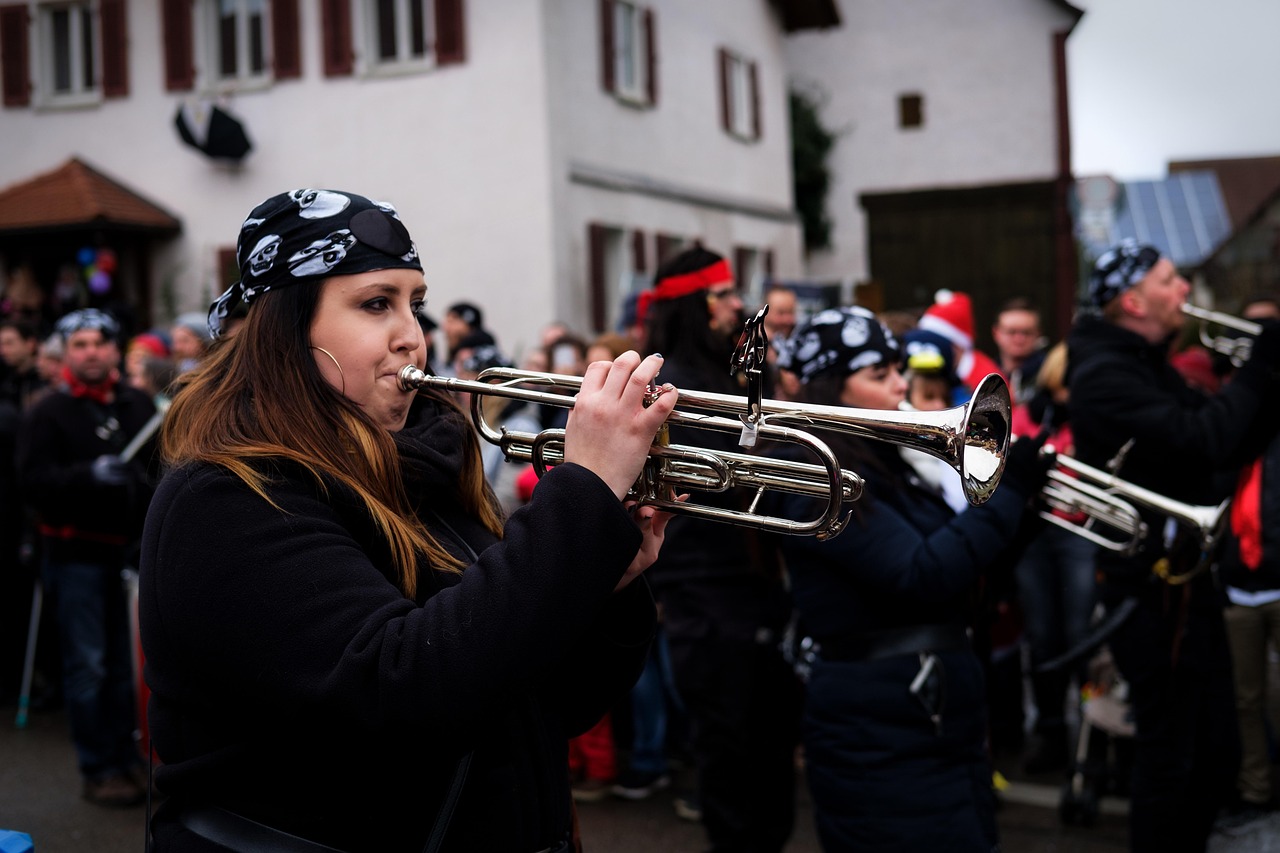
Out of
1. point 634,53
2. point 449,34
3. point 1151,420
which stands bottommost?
point 1151,420

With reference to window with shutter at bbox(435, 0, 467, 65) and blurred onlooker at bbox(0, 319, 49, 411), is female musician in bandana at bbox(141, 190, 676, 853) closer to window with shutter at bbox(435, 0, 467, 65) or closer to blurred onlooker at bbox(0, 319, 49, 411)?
blurred onlooker at bbox(0, 319, 49, 411)

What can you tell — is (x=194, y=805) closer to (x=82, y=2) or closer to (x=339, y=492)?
(x=339, y=492)

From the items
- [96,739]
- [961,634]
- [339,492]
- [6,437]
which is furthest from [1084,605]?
[6,437]

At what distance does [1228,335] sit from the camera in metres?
5.56

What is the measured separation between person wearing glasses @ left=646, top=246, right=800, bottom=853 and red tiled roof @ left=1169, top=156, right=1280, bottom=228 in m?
55.6

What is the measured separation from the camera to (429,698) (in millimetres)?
1652

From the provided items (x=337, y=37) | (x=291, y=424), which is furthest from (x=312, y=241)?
(x=337, y=37)

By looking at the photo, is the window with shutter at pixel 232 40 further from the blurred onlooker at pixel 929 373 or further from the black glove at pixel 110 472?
the blurred onlooker at pixel 929 373

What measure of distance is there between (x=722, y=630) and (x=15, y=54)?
677 inches

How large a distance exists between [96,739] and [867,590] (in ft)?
13.9

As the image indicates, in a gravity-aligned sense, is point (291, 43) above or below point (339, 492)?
above

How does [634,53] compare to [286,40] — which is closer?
[286,40]

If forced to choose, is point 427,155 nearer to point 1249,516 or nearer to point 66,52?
point 66,52

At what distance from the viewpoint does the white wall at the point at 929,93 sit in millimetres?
24969
